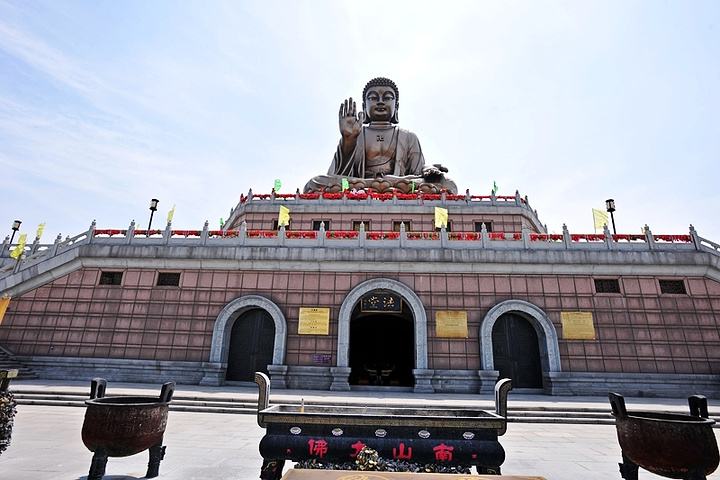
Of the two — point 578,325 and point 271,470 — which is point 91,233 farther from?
point 578,325

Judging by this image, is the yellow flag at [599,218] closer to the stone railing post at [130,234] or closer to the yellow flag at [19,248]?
the stone railing post at [130,234]

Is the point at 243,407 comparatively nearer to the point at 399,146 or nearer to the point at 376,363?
the point at 376,363

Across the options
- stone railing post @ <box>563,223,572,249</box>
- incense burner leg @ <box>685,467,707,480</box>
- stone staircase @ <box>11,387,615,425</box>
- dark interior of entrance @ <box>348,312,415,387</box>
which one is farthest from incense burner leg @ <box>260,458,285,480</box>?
dark interior of entrance @ <box>348,312,415,387</box>

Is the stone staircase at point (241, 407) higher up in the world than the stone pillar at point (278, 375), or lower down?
lower down

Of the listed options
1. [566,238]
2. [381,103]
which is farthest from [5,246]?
[566,238]

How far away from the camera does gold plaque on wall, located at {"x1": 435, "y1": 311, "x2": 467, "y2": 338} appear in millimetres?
14648

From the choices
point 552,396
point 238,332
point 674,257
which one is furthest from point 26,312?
point 674,257

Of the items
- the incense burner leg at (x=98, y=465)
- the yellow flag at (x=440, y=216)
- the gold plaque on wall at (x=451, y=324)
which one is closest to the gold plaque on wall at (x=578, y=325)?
the gold plaque on wall at (x=451, y=324)

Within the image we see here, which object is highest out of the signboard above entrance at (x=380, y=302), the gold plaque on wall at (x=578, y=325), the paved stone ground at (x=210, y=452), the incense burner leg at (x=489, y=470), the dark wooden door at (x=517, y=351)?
the signboard above entrance at (x=380, y=302)

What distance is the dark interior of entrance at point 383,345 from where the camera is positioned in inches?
772

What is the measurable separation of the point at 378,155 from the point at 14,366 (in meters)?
22.1

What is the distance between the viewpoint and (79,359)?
1502 cm

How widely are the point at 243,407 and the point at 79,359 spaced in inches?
358

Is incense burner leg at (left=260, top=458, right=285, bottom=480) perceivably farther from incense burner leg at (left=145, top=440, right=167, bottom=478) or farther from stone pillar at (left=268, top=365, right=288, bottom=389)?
stone pillar at (left=268, top=365, right=288, bottom=389)
